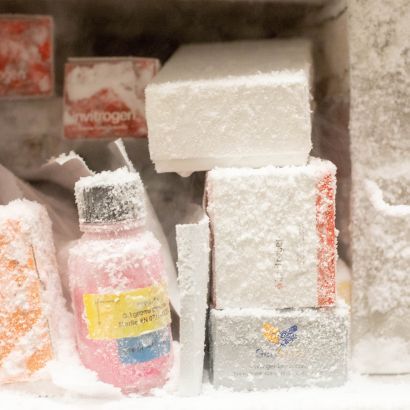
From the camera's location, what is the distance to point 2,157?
84 centimetres

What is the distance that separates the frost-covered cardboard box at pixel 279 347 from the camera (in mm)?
566

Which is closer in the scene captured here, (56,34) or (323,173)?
(323,173)

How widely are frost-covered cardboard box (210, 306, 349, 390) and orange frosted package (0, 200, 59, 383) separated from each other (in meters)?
0.16

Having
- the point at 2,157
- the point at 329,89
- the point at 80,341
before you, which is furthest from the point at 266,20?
the point at 80,341

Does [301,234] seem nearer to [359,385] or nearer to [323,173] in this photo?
[323,173]

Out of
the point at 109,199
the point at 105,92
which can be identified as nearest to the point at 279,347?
the point at 109,199

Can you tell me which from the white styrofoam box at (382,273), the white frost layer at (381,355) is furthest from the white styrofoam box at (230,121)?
the white frost layer at (381,355)

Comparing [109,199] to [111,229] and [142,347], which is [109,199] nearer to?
[111,229]

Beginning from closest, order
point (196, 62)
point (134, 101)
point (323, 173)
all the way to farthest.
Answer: point (323, 173)
point (196, 62)
point (134, 101)

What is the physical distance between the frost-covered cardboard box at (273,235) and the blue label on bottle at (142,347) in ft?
0.21

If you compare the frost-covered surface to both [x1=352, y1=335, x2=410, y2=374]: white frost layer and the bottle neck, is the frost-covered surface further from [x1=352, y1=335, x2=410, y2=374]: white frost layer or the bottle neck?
[x1=352, y1=335, x2=410, y2=374]: white frost layer

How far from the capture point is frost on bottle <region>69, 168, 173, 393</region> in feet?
1.79

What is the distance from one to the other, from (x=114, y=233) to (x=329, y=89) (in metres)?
0.32

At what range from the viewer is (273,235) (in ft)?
1.83
